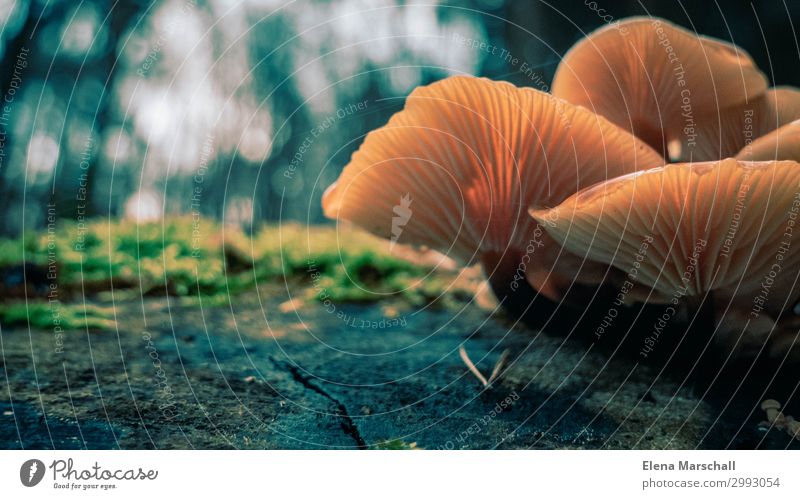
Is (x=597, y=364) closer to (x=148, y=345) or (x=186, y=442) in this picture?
(x=186, y=442)

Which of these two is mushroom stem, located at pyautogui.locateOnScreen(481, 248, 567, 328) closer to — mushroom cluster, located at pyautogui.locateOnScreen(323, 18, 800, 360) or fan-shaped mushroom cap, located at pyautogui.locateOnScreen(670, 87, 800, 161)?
mushroom cluster, located at pyautogui.locateOnScreen(323, 18, 800, 360)

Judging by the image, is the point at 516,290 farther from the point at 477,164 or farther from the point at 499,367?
the point at 477,164

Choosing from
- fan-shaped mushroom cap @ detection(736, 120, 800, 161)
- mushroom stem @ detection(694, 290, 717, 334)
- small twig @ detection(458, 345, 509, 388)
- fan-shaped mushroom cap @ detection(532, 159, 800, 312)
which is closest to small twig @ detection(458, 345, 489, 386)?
small twig @ detection(458, 345, 509, 388)

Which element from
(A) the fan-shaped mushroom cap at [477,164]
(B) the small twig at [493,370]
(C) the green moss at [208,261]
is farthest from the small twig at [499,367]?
(C) the green moss at [208,261]

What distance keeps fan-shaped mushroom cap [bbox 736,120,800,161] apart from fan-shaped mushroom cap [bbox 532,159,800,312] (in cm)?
11

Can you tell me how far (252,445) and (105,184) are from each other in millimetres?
1387

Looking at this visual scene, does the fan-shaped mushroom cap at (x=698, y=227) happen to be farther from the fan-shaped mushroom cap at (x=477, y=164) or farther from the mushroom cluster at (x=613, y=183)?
the fan-shaped mushroom cap at (x=477, y=164)

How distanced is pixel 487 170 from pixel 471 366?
1.38 ft

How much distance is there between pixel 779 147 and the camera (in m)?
0.92

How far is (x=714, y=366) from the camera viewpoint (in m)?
1.00

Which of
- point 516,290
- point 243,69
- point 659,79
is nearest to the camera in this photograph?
point 516,290

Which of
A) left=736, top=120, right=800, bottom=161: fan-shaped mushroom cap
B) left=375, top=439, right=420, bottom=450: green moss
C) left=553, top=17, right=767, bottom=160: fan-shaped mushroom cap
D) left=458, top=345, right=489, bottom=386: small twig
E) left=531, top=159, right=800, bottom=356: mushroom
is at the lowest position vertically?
left=375, top=439, right=420, bottom=450: green moss

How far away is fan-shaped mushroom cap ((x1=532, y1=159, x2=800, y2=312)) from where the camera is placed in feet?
2.65

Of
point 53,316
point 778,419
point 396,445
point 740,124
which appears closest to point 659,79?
point 740,124
